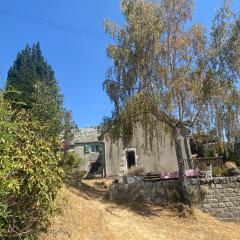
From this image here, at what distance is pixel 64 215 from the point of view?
12.8 metres

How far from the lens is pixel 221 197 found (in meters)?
17.4

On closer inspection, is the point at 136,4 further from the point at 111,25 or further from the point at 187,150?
the point at 187,150

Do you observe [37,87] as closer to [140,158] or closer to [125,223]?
[125,223]

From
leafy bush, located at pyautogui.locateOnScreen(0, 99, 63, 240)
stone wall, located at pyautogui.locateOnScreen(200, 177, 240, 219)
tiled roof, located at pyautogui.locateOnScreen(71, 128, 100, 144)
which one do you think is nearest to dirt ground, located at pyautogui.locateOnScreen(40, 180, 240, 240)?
stone wall, located at pyautogui.locateOnScreen(200, 177, 240, 219)

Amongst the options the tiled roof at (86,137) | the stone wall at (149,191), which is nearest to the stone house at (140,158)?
the tiled roof at (86,137)

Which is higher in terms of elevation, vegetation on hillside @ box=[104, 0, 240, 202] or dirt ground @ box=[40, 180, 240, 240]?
vegetation on hillside @ box=[104, 0, 240, 202]

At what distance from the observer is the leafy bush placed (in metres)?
8.54

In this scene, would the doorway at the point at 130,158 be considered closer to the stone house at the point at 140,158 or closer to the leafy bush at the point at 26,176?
the stone house at the point at 140,158

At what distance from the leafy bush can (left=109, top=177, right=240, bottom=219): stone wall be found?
7.98 meters

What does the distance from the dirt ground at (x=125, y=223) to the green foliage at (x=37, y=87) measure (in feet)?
15.2

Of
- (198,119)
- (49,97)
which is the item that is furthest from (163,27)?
(49,97)

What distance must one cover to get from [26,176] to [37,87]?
12.6 meters

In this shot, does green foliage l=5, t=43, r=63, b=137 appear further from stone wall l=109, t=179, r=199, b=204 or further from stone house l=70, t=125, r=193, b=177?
stone house l=70, t=125, r=193, b=177

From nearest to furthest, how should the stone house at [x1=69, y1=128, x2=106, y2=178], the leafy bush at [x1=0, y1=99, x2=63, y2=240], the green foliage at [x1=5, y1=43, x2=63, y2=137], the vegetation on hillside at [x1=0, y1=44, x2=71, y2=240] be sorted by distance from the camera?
the vegetation on hillside at [x1=0, y1=44, x2=71, y2=240] < the leafy bush at [x1=0, y1=99, x2=63, y2=240] < the green foliage at [x1=5, y1=43, x2=63, y2=137] < the stone house at [x1=69, y1=128, x2=106, y2=178]
